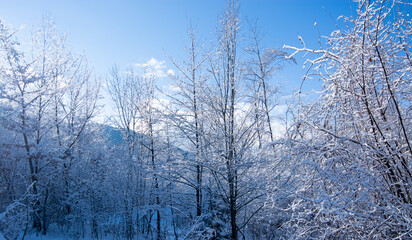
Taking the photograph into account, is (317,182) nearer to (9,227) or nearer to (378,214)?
(378,214)

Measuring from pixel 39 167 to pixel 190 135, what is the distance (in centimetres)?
906

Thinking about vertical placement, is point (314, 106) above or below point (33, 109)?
below

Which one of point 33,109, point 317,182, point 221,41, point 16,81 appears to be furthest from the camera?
point 33,109

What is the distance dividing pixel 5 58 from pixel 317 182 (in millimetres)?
11023

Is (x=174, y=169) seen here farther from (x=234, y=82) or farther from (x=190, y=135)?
(x=234, y=82)

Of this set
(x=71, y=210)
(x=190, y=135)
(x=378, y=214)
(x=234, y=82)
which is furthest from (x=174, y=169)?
(x=71, y=210)

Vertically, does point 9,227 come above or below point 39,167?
Result: below

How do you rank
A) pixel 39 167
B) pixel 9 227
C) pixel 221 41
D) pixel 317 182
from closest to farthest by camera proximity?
pixel 317 182, pixel 221 41, pixel 9 227, pixel 39 167

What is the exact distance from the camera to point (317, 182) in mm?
2477

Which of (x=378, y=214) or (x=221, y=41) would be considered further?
(x=221, y=41)

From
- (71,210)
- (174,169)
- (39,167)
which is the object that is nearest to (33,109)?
(39,167)

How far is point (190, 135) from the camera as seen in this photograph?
16.5 feet

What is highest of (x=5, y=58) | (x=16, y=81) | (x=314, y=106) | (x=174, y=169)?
(x=5, y=58)

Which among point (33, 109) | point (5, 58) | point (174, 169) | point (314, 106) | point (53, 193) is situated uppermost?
point (5, 58)
